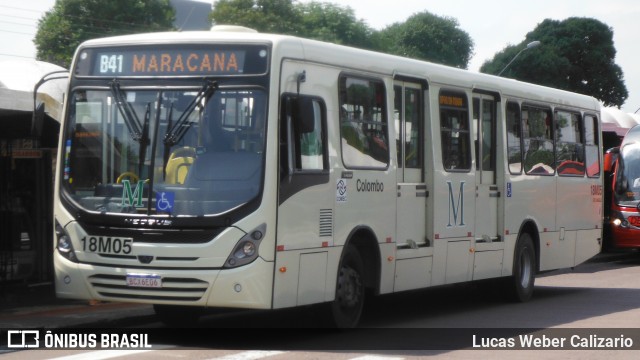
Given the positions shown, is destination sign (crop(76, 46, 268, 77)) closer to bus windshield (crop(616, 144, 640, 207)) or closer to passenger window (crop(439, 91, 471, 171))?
passenger window (crop(439, 91, 471, 171))

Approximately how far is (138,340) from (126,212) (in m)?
1.49

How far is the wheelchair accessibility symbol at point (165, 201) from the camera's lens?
1101 centimetres

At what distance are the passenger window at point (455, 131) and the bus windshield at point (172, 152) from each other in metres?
4.19

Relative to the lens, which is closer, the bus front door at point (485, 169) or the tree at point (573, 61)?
the bus front door at point (485, 169)

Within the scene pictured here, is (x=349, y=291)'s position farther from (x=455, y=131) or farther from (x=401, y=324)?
(x=455, y=131)

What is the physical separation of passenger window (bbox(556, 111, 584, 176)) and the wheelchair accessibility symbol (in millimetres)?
8891

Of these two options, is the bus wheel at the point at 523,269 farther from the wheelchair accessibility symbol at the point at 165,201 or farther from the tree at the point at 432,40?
the tree at the point at 432,40

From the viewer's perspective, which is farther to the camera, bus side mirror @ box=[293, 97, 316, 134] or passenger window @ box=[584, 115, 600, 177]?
passenger window @ box=[584, 115, 600, 177]

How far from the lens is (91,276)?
11.3m

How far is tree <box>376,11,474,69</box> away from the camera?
3959 inches

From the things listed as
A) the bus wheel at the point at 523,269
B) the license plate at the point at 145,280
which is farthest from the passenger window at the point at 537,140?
the license plate at the point at 145,280

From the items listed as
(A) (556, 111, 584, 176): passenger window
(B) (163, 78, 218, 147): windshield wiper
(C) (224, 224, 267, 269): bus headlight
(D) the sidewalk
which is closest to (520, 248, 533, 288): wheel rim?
(A) (556, 111, 584, 176): passenger window

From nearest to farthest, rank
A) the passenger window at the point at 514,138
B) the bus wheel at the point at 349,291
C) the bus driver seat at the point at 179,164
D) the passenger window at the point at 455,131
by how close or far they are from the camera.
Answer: the bus driver seat at the point at 179,164 → the bus wheel at the point at 349,291 → the passenger window at the point at 455,131 → the passenger window at the point at 514,138

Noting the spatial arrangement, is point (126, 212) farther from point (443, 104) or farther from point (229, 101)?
point (443, 104)
